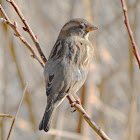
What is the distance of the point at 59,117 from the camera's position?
1990 mm

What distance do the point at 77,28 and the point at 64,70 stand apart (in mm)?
→ 404

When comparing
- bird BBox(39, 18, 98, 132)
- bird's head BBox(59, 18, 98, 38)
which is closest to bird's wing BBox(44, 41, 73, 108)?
bird BBox(39, 18, 98, 132)

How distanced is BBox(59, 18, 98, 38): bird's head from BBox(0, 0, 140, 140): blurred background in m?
0.19

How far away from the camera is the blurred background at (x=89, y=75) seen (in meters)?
1.99

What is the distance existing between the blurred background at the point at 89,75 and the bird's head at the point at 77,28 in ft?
0.61

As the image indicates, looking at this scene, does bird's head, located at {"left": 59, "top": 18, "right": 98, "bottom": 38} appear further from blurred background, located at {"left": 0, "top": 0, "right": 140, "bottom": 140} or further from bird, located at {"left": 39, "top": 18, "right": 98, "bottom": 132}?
blurred background, located at {"left": 0, "top": 0, "right": 140, "bottom": 140}

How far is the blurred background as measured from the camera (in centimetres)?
Result: 199

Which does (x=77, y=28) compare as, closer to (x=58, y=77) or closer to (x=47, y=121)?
(x=58, y=77)

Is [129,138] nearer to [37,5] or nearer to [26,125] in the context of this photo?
[26,125]

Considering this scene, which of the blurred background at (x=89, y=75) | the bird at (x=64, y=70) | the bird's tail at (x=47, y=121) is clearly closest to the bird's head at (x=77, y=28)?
the bird at (x=64, y=70)

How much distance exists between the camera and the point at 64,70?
154 cm

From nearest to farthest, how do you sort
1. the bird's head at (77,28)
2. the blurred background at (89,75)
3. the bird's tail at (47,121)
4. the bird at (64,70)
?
the bird's tail at (47,121) < the bird at (64,70) < the bird's head at (77,28) < the blurred background at (89,75)

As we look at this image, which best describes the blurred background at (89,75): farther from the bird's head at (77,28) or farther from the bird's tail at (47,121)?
the bird's tail at (47,121)

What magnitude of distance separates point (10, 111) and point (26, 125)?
29 centimetres
